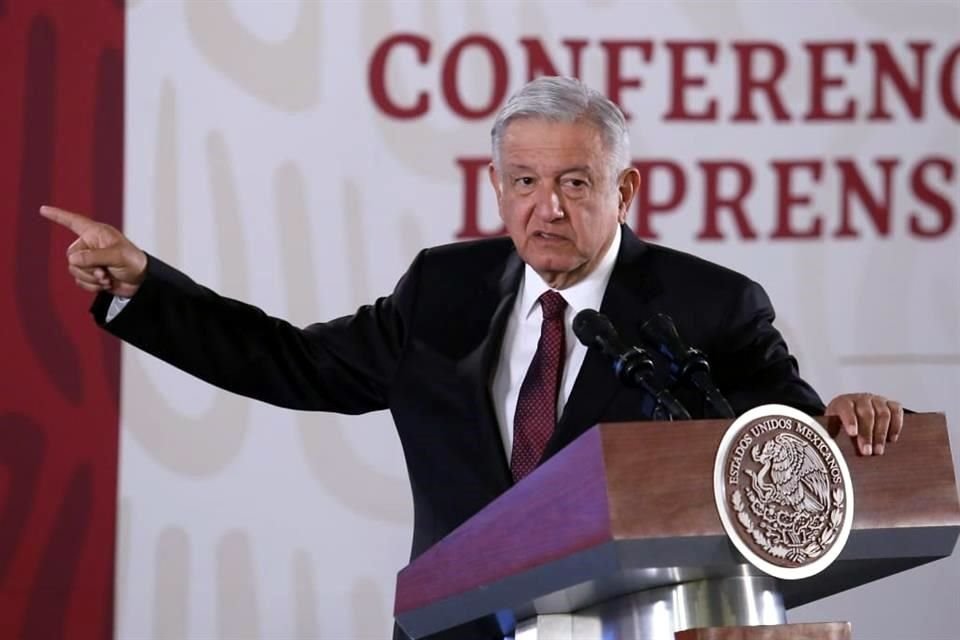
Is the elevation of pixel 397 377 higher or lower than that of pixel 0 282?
lower

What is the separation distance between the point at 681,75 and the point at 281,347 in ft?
4.65

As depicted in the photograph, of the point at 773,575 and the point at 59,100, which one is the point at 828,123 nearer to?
the point at 59,100

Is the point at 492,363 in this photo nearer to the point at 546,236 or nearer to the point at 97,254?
the point at 546,236

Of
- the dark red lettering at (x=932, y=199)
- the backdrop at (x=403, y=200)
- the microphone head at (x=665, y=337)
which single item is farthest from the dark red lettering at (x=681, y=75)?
the microphone head at (x=665, y=337)

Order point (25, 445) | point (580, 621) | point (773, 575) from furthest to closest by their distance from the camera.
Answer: point (25, 445), point (580, 621), point (773, 575)

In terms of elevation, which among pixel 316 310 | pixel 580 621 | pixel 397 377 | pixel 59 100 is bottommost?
pixel 580 621

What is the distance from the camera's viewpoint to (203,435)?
3.21m

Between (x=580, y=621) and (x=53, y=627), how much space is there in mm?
1935

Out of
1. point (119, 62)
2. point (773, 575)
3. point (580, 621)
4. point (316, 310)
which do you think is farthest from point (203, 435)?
point (773, 575)

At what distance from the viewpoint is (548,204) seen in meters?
1.96

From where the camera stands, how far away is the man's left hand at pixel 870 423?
1.41 meters

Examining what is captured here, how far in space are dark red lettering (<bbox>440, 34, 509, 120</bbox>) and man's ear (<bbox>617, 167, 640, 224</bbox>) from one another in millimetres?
1197

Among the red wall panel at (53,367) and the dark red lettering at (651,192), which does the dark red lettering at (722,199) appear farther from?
the red wall panel at (53,367)

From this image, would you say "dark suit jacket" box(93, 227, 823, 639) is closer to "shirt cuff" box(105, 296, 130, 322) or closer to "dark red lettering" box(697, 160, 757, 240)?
"shirt cuff" box(105, 296, 130, 322)
